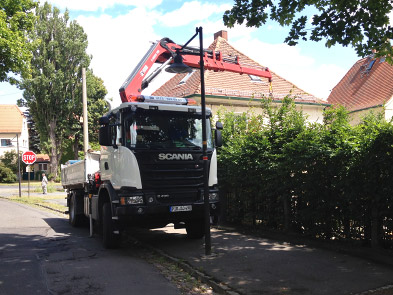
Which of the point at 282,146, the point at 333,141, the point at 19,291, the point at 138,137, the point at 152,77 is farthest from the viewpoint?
the point at 152,77

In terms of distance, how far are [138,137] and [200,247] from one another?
2625 millimetres

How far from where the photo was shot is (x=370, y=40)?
675 centimetres

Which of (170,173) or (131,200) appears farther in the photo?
(170,173)

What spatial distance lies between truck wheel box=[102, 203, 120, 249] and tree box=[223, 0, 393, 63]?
4.45 m

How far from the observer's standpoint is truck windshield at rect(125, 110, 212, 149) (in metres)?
7.68

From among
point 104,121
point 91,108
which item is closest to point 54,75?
point 91,108

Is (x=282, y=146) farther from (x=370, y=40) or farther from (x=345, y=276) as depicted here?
(x=345, y=276)

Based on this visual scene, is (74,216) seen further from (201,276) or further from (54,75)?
(54,75)

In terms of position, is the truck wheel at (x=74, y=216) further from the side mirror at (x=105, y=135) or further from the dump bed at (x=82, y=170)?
the side mirror at (x=105, y=135)

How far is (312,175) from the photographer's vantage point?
7.52 m

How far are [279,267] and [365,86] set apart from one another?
3045 cm

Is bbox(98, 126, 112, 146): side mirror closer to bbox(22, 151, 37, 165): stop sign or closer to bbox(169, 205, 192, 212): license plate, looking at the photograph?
bbox(169, 205, 192, 212): license plate

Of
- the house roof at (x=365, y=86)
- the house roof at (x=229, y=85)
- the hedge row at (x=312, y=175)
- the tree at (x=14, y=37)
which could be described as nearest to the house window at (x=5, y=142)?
the house roof at (x=229, y=85)

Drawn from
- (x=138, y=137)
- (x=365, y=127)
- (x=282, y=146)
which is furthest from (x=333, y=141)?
(x=138, y=137)
